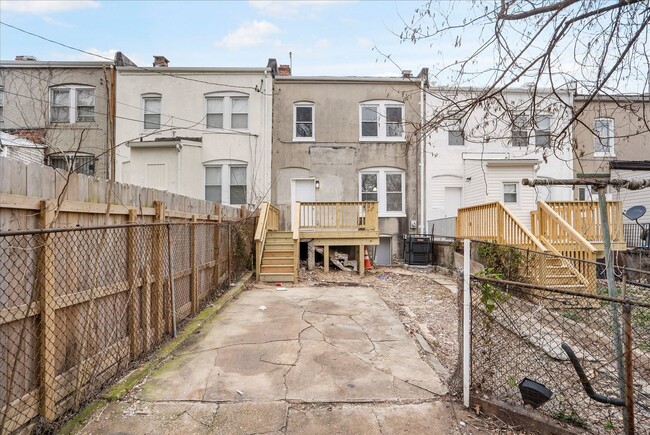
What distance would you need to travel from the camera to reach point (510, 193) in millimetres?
13891

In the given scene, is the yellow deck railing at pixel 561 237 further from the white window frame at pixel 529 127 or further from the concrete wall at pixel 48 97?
the concrete wall at pixel 48 97

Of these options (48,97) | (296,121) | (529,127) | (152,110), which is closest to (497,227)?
(529,127)

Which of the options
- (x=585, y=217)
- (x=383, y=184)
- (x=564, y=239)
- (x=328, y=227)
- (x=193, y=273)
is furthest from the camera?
(x=383, y=184)

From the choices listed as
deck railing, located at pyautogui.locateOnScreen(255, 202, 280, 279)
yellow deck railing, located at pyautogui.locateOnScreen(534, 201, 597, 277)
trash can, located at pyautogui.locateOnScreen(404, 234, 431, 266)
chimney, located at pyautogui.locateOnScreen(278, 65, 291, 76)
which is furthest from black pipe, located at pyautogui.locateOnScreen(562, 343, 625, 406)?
chimney, located at pyautogui.locateOnScreen(278, 65, 291, 76)

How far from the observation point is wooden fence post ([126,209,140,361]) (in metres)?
3.46

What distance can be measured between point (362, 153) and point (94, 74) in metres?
10.6

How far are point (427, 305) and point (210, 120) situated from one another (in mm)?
10706

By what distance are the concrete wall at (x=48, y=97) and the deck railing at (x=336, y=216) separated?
814 cm

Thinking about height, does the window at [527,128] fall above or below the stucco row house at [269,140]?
below

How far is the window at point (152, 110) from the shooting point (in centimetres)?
1345

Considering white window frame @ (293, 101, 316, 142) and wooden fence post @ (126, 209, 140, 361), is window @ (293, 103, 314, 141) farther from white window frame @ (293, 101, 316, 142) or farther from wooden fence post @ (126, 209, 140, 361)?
wooden fence post @ (126, 209, 140, 361)

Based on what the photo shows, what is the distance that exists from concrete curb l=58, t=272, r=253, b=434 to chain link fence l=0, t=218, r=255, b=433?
2.8 inches

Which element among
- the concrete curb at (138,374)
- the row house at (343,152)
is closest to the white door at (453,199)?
the row house at (343,152)

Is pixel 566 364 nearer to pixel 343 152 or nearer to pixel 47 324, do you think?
pixel 47 324
